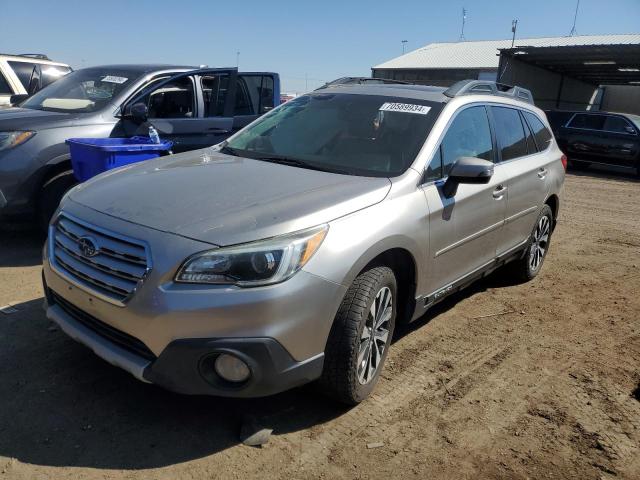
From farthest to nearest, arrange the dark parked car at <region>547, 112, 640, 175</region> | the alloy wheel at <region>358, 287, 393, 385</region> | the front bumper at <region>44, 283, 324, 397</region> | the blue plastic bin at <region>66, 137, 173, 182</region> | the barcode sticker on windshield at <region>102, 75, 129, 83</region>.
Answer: the dark parked car at <region>547, 112, 640, 175</region>, the barcode sticker on windshield at <region>102, 75, 129, 83</region>, the blue plastic bin at <region>66, 137, 173, 182</region>, the alloy wheel at <region>358, 287, 393, 385</region>, the front bumper at <region>44, 283, 324, 397</region>

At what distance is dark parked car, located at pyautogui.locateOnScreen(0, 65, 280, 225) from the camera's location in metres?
4.98

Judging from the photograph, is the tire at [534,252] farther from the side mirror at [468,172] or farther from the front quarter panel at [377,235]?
the front quarter panel at [377,235]

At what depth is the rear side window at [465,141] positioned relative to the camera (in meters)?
3.51

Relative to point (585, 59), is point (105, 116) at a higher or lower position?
higher

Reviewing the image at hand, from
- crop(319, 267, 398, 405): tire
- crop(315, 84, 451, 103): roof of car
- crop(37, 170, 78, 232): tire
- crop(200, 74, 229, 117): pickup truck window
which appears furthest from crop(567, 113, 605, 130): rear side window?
crop(319, 267, 398, 405): tire

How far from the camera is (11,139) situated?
4973 millimetres

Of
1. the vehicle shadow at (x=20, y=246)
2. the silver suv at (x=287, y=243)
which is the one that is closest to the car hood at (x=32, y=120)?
the vehicle shadow at (x=20, y=246)

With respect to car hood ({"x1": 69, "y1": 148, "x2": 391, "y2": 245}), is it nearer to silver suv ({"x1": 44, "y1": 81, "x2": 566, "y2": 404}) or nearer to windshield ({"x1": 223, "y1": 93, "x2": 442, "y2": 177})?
silver suv ({"x1": 44, "y1": 81, "x2": 566, "y2": 404})

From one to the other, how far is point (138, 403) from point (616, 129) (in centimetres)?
1603

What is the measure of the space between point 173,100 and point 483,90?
11.2 feet

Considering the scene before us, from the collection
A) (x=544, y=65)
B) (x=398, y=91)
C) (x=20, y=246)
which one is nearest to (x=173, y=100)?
(x=20, y=246)

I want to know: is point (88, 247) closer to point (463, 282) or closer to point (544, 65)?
point (463, 282)

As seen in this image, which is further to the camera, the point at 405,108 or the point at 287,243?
the point at 405,108

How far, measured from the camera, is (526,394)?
328 centimetres
